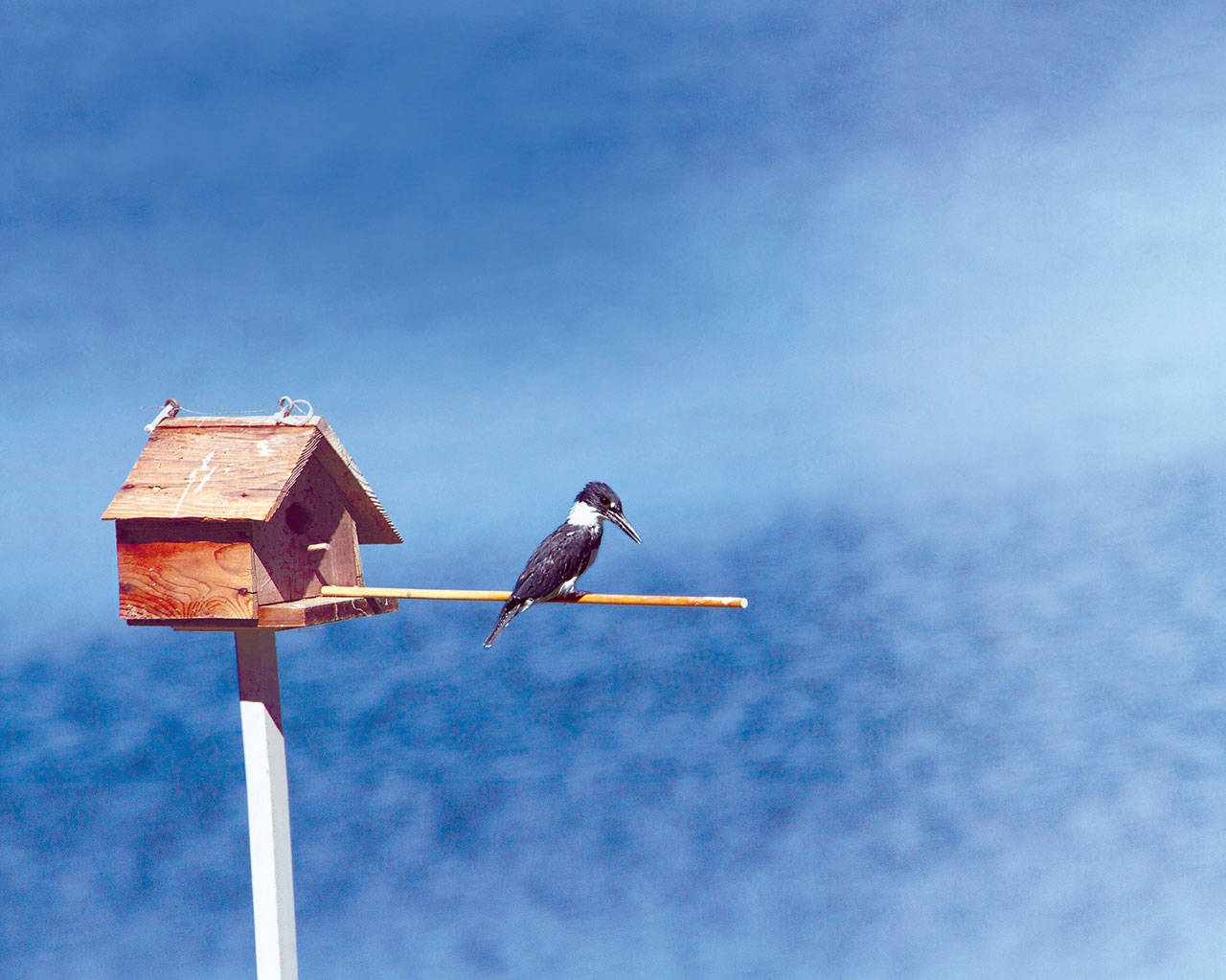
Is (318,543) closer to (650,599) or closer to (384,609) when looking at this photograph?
(384,609)

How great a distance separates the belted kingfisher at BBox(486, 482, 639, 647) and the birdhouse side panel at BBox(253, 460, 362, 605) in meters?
0.58

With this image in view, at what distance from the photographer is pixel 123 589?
9.48 feet

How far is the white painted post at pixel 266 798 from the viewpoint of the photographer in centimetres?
302

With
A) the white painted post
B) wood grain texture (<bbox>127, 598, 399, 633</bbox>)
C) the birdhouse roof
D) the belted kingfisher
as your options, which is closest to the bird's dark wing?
the belted kingfisher

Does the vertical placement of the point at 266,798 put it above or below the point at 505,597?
below

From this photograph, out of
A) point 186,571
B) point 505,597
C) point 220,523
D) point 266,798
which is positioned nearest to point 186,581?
point 186,571

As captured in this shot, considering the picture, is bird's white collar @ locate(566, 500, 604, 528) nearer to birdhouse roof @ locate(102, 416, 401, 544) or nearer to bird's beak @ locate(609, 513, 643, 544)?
bird's beak @ locate(609, 513, 643, 544)

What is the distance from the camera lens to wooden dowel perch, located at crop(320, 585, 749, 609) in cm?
250

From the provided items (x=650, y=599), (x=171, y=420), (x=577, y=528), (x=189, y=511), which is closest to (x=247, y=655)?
(x=189, y=511)

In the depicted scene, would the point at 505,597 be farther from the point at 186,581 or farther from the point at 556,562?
the point at 186,581

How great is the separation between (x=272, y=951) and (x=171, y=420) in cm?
145

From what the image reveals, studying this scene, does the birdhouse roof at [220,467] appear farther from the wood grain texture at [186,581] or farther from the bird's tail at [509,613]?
the bird's tail at [509,613]

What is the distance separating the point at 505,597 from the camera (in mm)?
2658

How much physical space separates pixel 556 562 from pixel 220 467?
887mm
